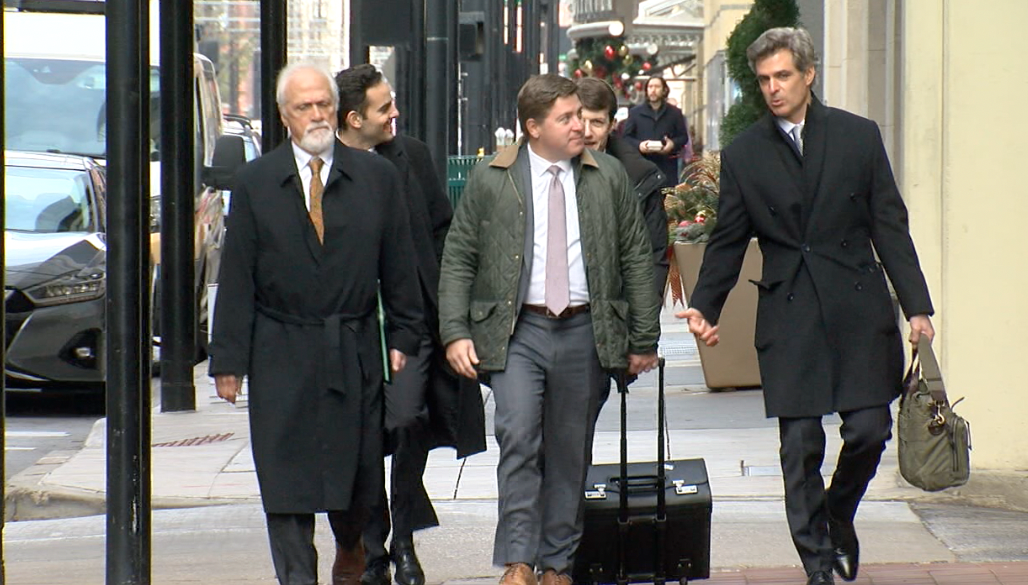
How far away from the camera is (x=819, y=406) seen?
6.08 meters

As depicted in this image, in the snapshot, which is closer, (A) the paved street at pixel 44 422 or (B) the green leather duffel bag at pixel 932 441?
(B) the green leather duffel bag at pixel 932 441

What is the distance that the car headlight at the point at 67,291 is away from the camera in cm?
1208

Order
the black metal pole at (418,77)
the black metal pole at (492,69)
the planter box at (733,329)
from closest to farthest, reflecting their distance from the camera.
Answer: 1. the black metal pole at (418,77)
2. the planter box at (733,329)
3. the black metal pole at (492,69)

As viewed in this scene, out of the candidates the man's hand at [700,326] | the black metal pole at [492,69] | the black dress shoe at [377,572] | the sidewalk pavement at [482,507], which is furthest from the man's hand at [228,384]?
the black metal pole at [492,69]

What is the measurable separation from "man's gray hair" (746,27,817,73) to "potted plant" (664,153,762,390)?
5173 mm

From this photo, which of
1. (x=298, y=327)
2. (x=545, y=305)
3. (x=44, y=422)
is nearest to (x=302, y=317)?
(x=298, y=327)

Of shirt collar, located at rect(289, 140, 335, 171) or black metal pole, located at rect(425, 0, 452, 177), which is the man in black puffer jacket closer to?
shirt collar, located at rect(289, 140, 335, 171)

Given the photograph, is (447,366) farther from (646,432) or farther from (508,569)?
(646,432)

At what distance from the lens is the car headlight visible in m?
12.1

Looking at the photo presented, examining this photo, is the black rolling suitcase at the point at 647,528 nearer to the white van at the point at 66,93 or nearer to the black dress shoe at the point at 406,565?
the black dress shoe at the point at 406,565

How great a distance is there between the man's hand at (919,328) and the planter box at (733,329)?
17.1 feet

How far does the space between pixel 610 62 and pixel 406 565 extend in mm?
35554

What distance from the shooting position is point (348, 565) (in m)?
6.23

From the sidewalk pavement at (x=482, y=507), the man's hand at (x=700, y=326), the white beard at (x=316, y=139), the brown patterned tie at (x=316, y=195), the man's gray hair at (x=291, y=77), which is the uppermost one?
the man's gray hair at (x=291, y=77)
